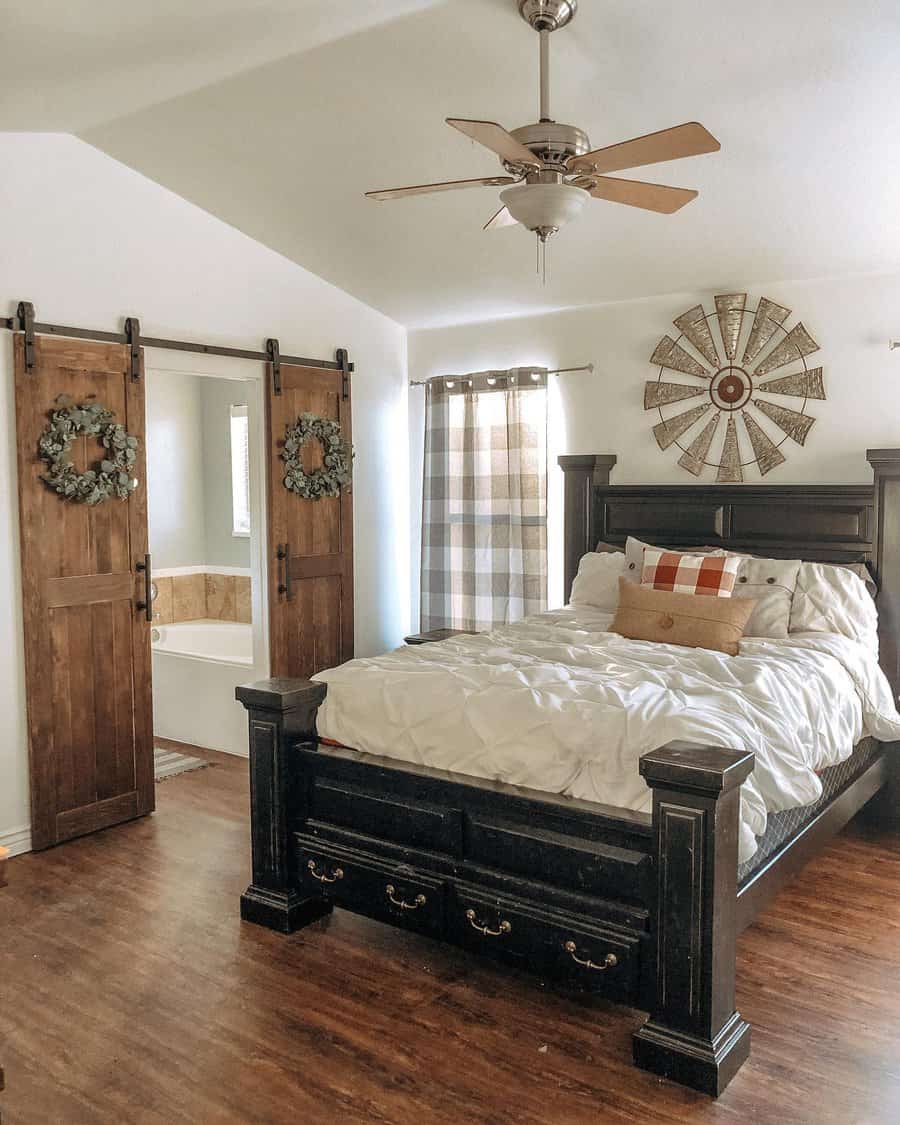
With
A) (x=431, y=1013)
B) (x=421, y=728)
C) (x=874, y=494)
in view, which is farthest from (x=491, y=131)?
(x=874, y=494)

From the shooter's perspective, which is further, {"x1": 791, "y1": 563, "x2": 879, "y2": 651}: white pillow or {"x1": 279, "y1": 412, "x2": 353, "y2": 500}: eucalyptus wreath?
{"x1": 279, "y1": 412, "x2": 353, "y2": 500}: eucalyptus wreath

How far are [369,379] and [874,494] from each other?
9.09 feet

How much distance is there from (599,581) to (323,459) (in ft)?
5.28

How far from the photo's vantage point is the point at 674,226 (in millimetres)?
4098

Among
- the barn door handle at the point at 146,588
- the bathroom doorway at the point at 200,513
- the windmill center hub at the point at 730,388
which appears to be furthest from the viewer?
the bathroom doorway at the point at 200,513

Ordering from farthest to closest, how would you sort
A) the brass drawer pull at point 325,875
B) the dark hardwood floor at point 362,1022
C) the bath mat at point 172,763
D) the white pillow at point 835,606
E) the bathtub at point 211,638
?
the bathtub at point 211,638 → the bath mat at point 172,763 → the white pillow at point 835,606 → the brass drawer pull at point 325,875 → the dark hardwood floor at point 362,1022

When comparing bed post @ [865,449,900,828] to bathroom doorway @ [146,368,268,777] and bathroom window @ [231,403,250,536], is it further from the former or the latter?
bathroom window @ [231,403,250,536]

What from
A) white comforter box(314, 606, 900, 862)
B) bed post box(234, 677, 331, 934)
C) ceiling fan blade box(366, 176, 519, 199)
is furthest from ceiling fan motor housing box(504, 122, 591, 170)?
bed post box(234, 677, 331, 934)

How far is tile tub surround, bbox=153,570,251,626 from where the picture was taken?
20.8 ft

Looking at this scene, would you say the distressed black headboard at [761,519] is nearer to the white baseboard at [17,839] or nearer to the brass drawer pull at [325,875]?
the brass drawer pull at [325,875]

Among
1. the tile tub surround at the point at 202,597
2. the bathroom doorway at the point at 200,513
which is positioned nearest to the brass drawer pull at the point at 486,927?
the bathroom doorway at the point at 200,513

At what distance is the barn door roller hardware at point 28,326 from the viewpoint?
12.3 feet

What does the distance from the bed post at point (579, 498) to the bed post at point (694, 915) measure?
276cm

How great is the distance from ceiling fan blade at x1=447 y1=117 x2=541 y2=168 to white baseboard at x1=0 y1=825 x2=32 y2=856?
3.09m
